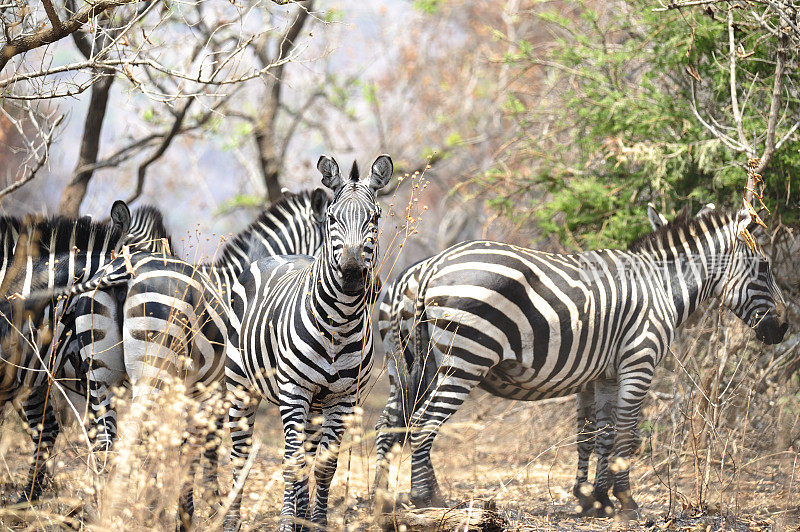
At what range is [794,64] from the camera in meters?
6.80

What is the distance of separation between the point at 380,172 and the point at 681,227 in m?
2.87

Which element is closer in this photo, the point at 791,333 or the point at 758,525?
the point at 758,525

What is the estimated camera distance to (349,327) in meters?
4.41

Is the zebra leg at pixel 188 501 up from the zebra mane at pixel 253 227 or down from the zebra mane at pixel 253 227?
down

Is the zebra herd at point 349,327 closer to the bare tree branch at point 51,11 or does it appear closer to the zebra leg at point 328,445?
the zebra leg at point 328,445

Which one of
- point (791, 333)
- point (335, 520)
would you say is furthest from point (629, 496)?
point (791, 333)

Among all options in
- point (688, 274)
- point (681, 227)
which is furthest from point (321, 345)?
point (681, 227)

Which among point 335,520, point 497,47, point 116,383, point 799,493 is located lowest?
point 335,520

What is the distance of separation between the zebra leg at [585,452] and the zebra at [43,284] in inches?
154

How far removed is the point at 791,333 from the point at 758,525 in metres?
2.60

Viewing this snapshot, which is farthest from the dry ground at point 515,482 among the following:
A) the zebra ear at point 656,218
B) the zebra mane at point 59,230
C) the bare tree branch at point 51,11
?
the bare tree branch at point 51,11

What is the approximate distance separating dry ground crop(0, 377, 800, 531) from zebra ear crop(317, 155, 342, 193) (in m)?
1.58

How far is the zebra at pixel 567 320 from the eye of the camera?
16.9 feet

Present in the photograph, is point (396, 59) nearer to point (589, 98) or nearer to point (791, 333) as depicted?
point (589, 98)
